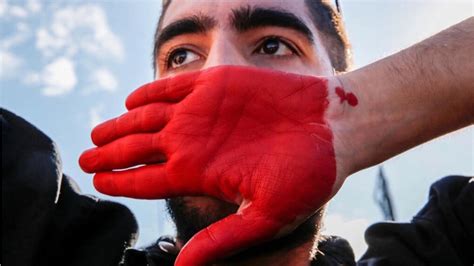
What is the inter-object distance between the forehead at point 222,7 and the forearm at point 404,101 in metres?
0.59

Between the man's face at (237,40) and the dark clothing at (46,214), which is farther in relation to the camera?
the man's face at (237,40)

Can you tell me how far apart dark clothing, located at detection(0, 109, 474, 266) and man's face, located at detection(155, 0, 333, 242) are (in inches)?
7.7

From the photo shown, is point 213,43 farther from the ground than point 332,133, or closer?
farther from the ground

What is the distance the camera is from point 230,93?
34.6 inches

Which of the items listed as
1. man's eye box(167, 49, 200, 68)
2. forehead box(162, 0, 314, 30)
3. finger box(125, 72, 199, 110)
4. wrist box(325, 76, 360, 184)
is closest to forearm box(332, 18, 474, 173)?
wrist box(325, 76, 360, 184)

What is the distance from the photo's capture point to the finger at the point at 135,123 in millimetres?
917

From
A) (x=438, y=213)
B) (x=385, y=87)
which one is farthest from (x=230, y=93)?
(x=438, y=213)

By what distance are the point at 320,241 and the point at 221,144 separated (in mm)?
842

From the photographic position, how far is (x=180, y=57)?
5.03ft

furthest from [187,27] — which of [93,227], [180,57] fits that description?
[93,227]

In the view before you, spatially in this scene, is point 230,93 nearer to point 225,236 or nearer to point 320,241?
point 225,236

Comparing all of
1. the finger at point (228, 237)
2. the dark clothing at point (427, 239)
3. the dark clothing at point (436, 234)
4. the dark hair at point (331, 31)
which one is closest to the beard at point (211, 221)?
the dark clothing at point (427, 239)

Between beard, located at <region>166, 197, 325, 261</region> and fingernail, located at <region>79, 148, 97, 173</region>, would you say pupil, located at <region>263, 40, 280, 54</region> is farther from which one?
fingernail, located at <region>79, 148, 97, 173</region>

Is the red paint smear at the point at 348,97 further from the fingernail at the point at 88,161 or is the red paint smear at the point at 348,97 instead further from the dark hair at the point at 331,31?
the dark hair at the point at 331,31
